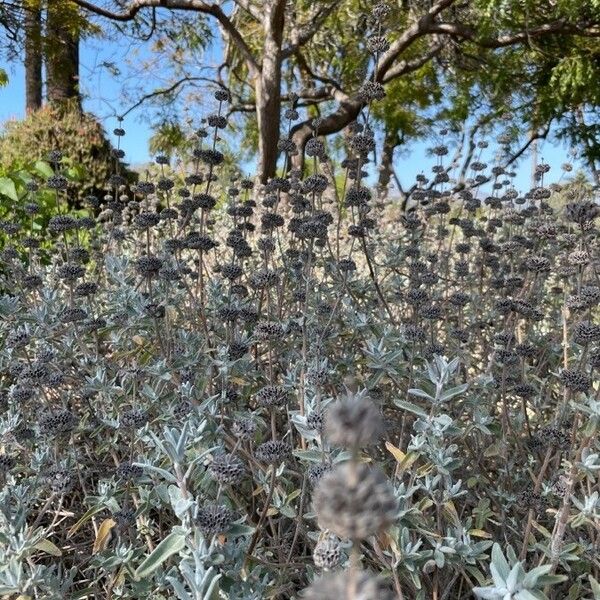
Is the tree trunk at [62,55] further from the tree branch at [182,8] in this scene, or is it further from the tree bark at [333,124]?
the tree bark at [333,124]

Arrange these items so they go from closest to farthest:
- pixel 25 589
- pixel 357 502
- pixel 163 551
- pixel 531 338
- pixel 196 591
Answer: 1. pixel 357 502
2. pixel 196 591
3. pixel 163 551
4. pixel 25 589
5. pixel 531 338

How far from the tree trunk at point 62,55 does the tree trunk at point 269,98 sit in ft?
10.3

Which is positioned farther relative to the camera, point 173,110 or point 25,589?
point 173,110

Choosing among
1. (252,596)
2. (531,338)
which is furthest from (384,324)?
(252,596)

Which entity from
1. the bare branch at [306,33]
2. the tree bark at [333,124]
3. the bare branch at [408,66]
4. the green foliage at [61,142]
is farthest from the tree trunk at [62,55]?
the bare branch at [408,66]

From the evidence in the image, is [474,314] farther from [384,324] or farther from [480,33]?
[480,33]

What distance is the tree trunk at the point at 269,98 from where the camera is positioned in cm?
966

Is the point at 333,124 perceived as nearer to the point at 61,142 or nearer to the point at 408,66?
the point at 408,66

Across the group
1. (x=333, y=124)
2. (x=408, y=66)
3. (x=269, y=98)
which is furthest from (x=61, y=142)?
(x=408, y=66)

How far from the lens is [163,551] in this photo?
1201mm

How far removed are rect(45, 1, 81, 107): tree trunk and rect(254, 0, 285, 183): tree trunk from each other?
10.3 feet

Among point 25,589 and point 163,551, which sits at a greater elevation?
point 163,551

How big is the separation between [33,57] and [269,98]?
5.62 meters

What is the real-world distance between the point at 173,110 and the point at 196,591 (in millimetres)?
14003
